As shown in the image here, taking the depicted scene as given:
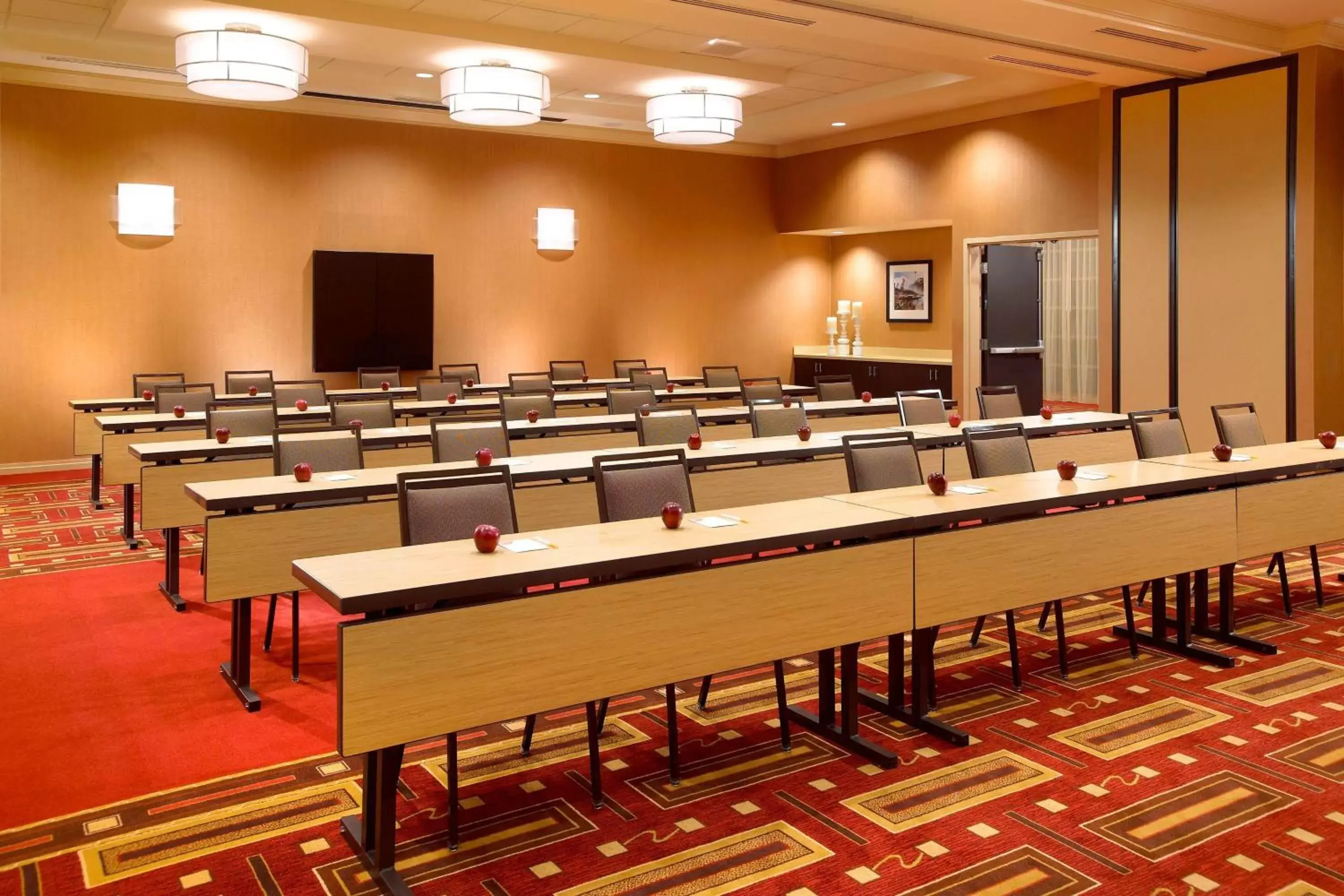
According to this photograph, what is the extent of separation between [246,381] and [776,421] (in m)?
5.94

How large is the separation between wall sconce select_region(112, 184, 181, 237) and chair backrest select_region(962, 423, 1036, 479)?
9.00 m

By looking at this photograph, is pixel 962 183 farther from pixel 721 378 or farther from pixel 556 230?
pixel 556 230

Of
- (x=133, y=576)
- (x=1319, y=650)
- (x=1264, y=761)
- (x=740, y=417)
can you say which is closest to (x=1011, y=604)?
(x=1264, y=761)

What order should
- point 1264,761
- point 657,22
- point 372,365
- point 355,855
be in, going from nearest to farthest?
point 355,855 → point 1264,761 → point 657,22 → point 372,365

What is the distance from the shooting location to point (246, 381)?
1088 cm

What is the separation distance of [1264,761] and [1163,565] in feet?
3.26

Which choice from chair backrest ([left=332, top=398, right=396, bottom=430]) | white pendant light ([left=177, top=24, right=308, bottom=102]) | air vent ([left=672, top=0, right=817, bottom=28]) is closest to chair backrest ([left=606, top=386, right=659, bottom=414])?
chair backrest ([left=332, top=398, right=396, bottom=430])

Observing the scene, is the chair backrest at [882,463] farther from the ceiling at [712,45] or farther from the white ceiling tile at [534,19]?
the white ceiling tile at [534,19]

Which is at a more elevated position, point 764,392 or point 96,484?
point 764,392

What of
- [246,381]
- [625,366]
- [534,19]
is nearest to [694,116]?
[534,19]

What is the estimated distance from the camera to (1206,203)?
9.94m

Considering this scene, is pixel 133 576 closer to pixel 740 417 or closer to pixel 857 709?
pixel 740 417

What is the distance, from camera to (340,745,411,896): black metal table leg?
3000 millimetres

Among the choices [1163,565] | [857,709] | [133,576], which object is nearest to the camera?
[857,709]
